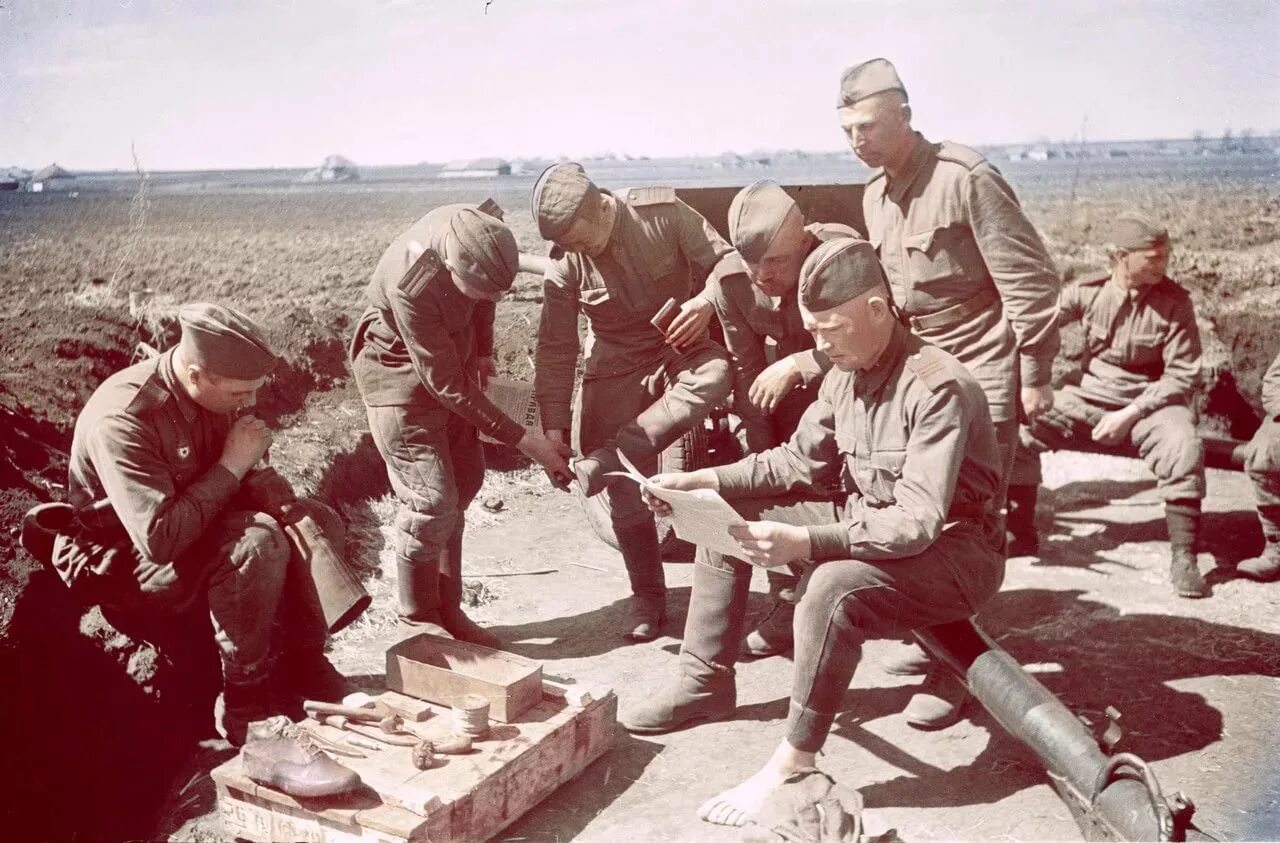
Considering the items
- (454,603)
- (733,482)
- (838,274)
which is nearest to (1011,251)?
(838,274)

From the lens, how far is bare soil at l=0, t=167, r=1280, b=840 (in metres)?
4.19

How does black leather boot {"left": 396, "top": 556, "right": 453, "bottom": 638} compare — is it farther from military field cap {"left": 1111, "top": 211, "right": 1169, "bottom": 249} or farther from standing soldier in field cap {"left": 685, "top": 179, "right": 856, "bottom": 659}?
military field cap {"left": 1111, "top": 211, "right": 1169, "bottom": 249}

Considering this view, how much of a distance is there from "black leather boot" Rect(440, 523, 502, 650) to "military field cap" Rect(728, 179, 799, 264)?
6.75ft

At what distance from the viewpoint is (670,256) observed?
5.57 m

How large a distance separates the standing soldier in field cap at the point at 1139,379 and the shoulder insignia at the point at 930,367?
302cm

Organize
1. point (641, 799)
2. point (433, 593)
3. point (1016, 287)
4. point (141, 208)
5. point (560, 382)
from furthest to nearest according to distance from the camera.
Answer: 1. point (141, 208)
2. point (560, 382)
3. point (433, 593)
4. point (1016, 287)
5. point (641, 799)

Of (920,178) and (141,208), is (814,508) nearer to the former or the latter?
(920,178)

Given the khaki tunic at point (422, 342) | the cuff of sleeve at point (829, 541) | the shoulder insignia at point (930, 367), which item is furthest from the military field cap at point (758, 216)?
the cuff of sleeve at point (829, 541)

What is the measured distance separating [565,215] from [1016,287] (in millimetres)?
2159

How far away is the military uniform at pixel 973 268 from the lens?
5.03 m

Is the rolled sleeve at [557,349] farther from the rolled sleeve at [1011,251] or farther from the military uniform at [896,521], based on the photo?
the rolled sleeve at [1011,251]

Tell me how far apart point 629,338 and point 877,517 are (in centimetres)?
227

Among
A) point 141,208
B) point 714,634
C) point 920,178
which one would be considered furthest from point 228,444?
point 141,208

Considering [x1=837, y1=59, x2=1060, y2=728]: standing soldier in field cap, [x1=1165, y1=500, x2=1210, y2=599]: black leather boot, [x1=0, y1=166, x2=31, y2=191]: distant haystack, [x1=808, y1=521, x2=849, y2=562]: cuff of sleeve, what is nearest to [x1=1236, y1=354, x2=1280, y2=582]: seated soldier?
[x1=1165, y1=500, x2=1210, y2=599]: black leather boot
